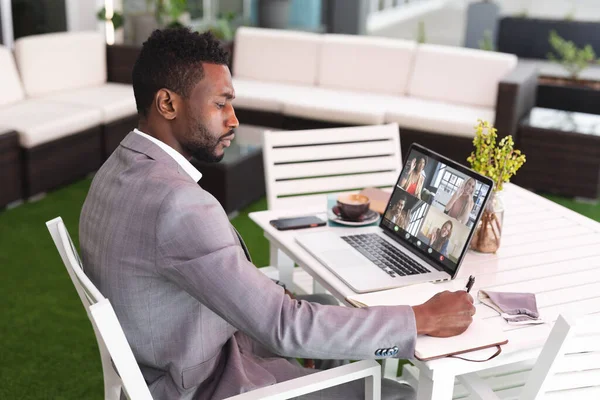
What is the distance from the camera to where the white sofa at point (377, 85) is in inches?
199

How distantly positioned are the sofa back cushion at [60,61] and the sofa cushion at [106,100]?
0.09 metres

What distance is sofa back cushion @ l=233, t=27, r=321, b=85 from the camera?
6.00 metres

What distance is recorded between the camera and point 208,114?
166 centimetres

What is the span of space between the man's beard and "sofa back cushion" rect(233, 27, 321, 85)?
4.38 meters

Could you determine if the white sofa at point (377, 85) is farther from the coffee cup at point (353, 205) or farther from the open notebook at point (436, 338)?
the open notebook at point (436, 338)

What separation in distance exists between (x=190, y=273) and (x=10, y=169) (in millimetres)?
3294

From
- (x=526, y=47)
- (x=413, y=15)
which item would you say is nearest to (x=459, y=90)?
(x=526, y=47)

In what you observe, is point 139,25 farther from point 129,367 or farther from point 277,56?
point 129,367

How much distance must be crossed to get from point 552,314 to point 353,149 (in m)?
1.27

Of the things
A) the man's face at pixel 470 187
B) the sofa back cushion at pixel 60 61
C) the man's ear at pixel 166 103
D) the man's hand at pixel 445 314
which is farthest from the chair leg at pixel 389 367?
the sofa back cushion at pixel 60 61

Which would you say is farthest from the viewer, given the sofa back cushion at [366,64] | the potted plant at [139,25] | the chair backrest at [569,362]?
the potted plant at [139,25]

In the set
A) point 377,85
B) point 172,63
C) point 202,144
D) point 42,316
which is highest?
point 172,63

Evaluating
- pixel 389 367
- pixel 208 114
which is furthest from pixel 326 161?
pixel 208 114

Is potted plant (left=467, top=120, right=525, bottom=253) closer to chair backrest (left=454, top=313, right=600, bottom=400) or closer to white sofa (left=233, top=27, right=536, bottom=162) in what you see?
chair backrest (left=454, top=313, right=600, bottom=400)
